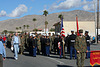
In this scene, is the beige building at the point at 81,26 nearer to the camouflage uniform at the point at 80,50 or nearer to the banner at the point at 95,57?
the banner at the point at 95,57

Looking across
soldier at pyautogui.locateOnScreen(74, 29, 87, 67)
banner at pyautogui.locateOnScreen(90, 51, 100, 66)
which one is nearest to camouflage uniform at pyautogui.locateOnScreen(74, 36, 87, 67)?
soldier at pyautogui.locateOnScreen(74, 29, 87, 67)

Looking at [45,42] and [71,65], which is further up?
[45,42]

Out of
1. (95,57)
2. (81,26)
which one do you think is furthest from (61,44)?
(81,26)

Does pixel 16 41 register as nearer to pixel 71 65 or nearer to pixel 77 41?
pixel 71 65

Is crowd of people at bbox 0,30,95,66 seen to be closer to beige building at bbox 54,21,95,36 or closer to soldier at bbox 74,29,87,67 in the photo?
soldier at bbox 74,29,87,67

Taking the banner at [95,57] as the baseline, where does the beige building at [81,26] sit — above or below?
above

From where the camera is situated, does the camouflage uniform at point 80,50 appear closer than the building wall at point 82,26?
Yes

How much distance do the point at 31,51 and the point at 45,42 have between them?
1.56 metres

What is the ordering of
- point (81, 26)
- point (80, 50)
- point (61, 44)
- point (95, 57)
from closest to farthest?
point (80, 50)
point (95, 57)
point (61, 44)
point (81, 26)

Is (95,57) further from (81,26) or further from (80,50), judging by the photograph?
(81,26)

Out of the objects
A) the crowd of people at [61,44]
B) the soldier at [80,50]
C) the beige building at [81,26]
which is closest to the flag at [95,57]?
the crowd of people at [61,44]

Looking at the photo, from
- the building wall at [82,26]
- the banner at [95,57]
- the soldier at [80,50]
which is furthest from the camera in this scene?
the building wall at [82,26]

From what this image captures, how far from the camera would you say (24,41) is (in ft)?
56.6

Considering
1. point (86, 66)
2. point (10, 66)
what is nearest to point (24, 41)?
point (10, 66)
